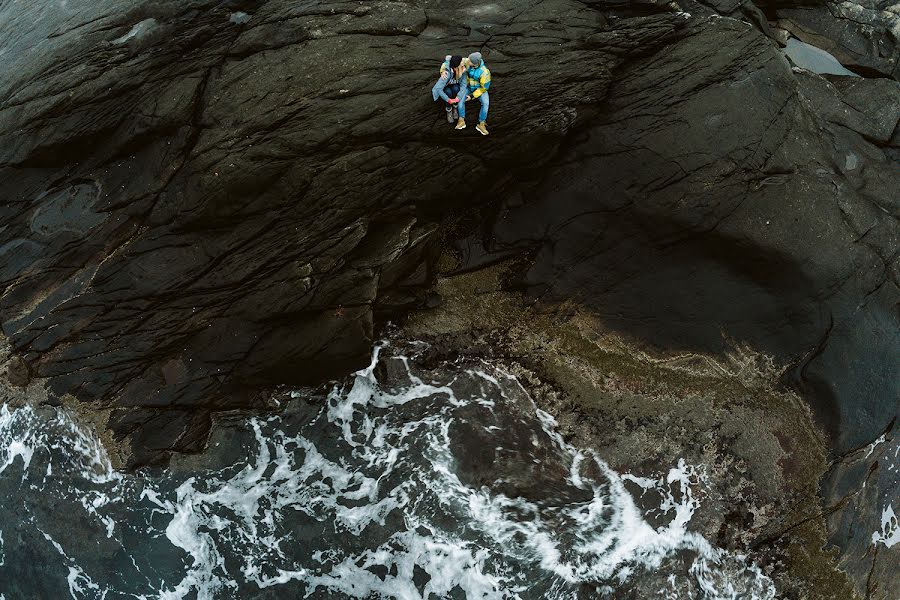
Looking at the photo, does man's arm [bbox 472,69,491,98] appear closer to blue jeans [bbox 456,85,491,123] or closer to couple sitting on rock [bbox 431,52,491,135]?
couple sitting on rock [bbox 431,52,491,135]

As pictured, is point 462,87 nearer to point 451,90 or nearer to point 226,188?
point 451,90

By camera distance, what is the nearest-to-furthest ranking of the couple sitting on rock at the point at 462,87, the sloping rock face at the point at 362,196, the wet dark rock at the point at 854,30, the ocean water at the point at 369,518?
the couple sitting on rock at the point at 462,87
the ocean water at the point at 369,518
the sloping rock face at the point at 362,196
the wet dark rock at the point at 854,30

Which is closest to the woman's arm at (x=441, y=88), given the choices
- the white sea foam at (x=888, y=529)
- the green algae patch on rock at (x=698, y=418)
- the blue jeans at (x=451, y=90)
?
the blue jeans at (x=451, y=90)

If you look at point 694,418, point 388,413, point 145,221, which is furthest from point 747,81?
point 145,221

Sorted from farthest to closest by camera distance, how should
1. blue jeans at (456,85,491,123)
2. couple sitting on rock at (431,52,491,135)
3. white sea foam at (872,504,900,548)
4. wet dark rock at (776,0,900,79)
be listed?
wet dark rock at (776,0,900,79) < white sea foam at (872,504,900,548) < blue jeans at (456,85,491,123) < couple sitting on rock at (431,52,491,135)

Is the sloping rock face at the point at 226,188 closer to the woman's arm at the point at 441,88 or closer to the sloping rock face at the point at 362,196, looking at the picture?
the sloping rock face at the point at 362,196

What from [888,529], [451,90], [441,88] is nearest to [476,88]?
[451,90]

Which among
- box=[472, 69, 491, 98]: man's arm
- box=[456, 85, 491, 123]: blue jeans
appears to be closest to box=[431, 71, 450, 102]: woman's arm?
box=[456, 85, 491, 123]: blue jeans
